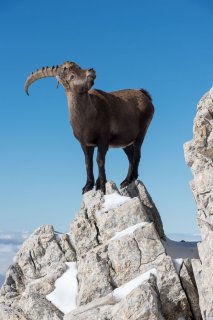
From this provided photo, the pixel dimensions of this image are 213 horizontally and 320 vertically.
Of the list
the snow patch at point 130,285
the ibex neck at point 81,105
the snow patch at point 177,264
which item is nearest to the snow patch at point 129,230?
the snow patch at point 177,264

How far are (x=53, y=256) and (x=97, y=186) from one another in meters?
2.91

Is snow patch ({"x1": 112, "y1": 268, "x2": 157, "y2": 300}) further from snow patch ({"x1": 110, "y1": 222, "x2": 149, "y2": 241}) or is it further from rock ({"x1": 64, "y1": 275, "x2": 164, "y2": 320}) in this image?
snow patch ({"x1": 110, "y1": 222, "x2": 149, "y2": 241})

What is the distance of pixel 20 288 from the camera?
17781mm

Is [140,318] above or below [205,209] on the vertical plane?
below

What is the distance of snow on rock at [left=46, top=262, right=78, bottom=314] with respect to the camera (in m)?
15.0

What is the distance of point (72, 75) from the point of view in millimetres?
18406

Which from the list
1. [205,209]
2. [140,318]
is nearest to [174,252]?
[205,209]

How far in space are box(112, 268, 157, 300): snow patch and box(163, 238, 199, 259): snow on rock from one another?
239 centimetres

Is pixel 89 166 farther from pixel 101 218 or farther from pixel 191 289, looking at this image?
pixel 191 289

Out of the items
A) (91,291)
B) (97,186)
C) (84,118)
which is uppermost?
(84,118)

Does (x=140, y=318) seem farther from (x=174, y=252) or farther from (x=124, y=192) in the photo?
(x=124, y=192)

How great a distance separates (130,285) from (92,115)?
272 inches

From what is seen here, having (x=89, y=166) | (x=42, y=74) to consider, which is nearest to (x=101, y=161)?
(x=89, y=166)

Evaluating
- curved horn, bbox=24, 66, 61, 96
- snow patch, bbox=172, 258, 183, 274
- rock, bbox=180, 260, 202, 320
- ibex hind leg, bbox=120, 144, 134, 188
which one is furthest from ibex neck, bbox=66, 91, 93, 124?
rock, bbox=180, 260, 202, 320
